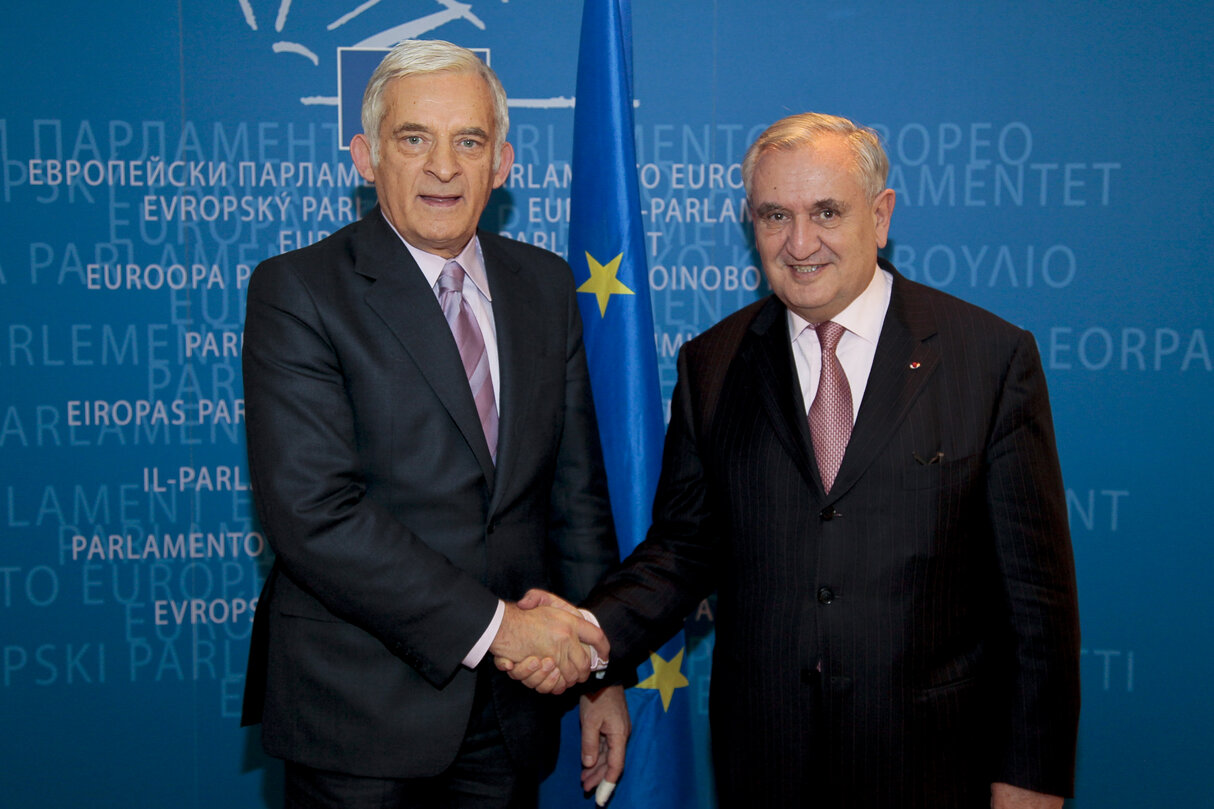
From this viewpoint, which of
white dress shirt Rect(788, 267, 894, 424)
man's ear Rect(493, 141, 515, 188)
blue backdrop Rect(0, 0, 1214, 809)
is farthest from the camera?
blue backdrop Rect(0, 0, 1214, 809)

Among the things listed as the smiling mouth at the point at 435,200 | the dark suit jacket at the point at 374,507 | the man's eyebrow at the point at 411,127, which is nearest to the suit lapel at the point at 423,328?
the dark suit jacket at the point at 374,507

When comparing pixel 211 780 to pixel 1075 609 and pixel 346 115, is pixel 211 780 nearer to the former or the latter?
pixel 346 115

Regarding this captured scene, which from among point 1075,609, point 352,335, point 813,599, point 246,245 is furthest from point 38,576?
point 1075,609

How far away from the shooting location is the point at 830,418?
79.4 inches

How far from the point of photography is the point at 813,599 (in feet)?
6.46

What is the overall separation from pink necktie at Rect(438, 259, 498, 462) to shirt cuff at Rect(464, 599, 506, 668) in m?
0.34

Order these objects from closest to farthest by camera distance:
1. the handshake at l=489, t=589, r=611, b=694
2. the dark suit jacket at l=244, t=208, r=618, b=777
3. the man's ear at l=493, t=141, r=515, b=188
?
the dark suit jacket at l=244, t=208, r=618, b=777
the handshake at l=489, t=589, r=611, b=694
the man's ear at l=493, t=141, r=515, b=188

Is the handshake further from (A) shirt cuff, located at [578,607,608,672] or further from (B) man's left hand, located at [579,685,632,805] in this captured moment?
(B) man's left hand, located at [579,685,632,805]

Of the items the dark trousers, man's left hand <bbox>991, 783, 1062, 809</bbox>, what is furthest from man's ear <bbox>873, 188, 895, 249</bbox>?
the dark trousers

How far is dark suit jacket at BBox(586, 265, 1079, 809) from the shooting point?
192cm

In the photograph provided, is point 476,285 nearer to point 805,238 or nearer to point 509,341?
point 509,341

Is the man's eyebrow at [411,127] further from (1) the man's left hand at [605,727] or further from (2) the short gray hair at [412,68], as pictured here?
(1) the man's left hand at [605,727]

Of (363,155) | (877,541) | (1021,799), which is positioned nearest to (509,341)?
(363,155)

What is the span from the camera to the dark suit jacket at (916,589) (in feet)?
6.31
